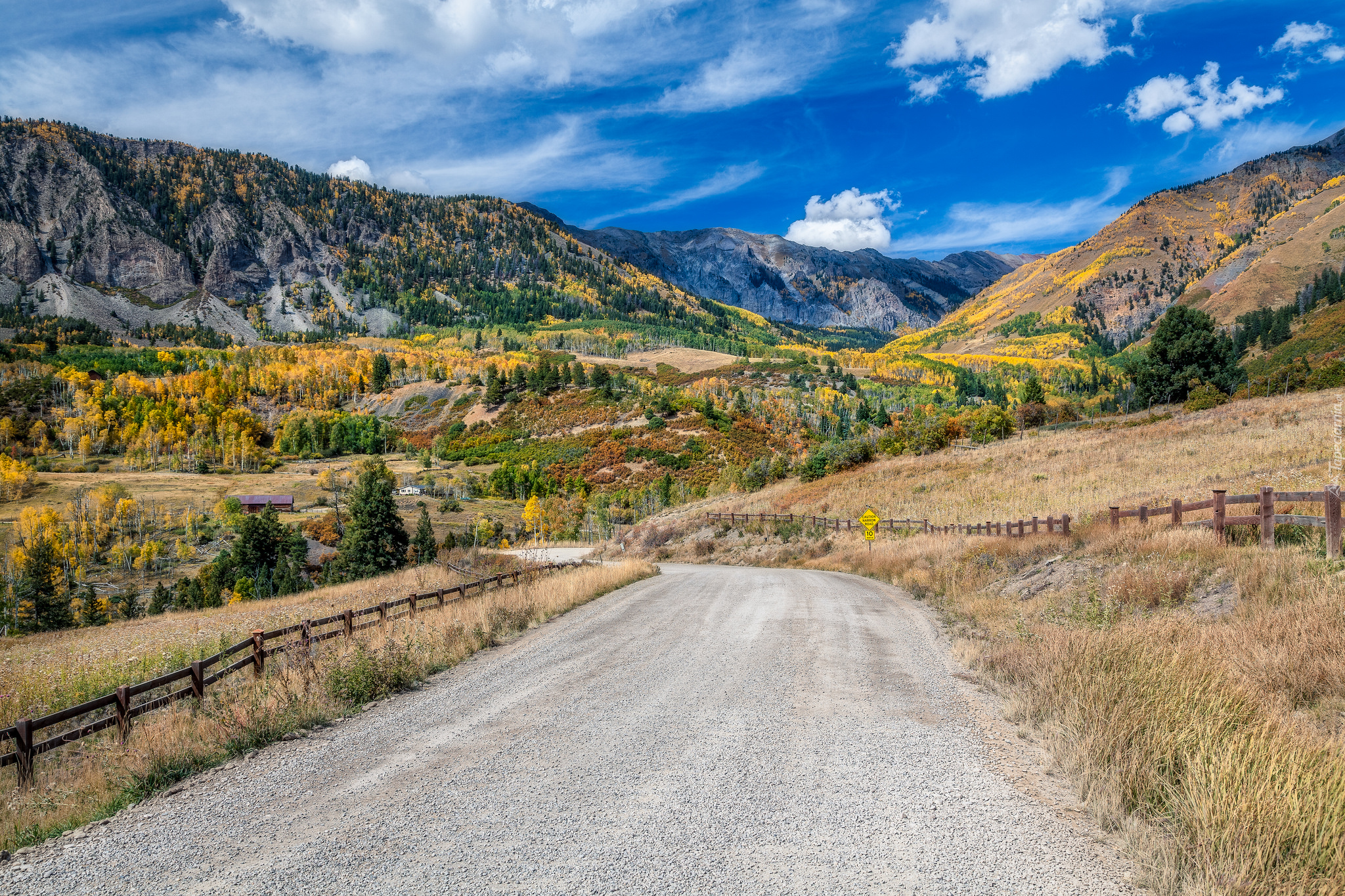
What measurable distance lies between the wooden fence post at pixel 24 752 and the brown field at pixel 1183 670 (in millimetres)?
9971

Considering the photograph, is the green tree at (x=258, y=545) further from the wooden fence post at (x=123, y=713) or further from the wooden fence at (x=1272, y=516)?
the wooden fence at (x=1272, y=516)

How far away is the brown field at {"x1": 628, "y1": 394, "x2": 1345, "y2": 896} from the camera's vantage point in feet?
13.0

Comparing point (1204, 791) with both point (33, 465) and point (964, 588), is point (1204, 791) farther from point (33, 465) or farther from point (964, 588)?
point (33, 465)

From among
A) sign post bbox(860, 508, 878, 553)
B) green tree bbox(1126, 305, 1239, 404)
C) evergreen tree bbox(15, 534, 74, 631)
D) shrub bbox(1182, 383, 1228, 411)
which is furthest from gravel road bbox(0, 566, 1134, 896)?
evergreen tree bbox(15, 534, 74, 631)

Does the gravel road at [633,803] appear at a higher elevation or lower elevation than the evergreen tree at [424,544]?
higher

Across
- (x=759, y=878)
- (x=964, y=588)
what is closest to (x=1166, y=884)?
(x=759, y=878)

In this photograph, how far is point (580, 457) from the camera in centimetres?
14475

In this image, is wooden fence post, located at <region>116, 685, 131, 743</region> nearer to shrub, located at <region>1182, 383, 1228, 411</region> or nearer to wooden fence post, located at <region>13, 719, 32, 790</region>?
wooden fence post, located at <region>13, 719, 32, 790</region>

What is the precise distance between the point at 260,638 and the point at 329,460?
191 metres

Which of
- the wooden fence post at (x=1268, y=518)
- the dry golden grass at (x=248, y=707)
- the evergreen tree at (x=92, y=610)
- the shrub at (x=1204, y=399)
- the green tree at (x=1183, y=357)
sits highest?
the green tree at (x=1183, y=357)

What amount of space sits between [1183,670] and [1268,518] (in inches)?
256

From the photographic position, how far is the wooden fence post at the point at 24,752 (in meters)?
6.77

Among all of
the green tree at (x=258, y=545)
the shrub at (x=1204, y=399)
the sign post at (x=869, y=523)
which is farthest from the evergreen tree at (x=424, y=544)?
the shrub at (x=1204, y=399)

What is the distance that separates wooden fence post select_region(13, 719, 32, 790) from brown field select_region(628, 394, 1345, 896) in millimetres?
9971
